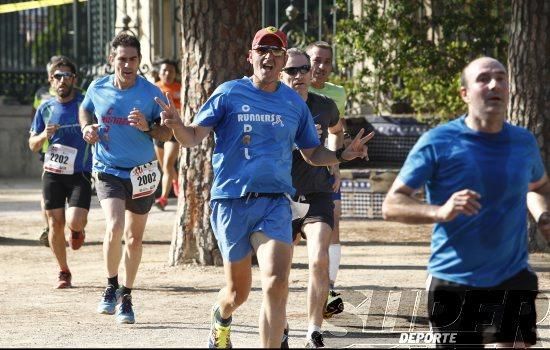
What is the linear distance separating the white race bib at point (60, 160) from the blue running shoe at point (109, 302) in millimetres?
1973

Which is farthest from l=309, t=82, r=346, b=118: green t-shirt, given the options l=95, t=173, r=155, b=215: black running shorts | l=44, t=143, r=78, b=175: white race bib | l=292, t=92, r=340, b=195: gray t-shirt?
l=44, t=143, r=78, b=175: white race bib

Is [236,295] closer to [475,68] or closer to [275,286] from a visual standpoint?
[275,286]

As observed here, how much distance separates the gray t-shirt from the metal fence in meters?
14.2

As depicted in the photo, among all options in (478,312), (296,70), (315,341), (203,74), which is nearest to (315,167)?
(296,70)

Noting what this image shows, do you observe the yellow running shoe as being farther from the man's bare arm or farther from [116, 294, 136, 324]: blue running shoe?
the man's bare arm

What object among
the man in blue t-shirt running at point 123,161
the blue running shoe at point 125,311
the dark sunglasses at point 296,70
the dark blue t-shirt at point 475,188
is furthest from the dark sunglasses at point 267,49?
the blue running shoe at point 125,311

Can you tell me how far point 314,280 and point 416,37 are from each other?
1028cm

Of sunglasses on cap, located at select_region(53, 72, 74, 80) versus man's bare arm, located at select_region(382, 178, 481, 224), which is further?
sunglasses on cap, located at select_region(53, 72, 74, 80)

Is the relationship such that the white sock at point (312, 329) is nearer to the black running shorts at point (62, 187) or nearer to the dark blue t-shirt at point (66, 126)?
the black running shorts at point (62, 187)

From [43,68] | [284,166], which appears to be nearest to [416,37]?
[43,68]

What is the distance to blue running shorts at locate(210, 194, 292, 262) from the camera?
26.0ft

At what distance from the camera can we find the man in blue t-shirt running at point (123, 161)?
33.6 ft

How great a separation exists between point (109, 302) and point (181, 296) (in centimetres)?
111

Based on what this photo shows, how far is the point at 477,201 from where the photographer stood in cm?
605
